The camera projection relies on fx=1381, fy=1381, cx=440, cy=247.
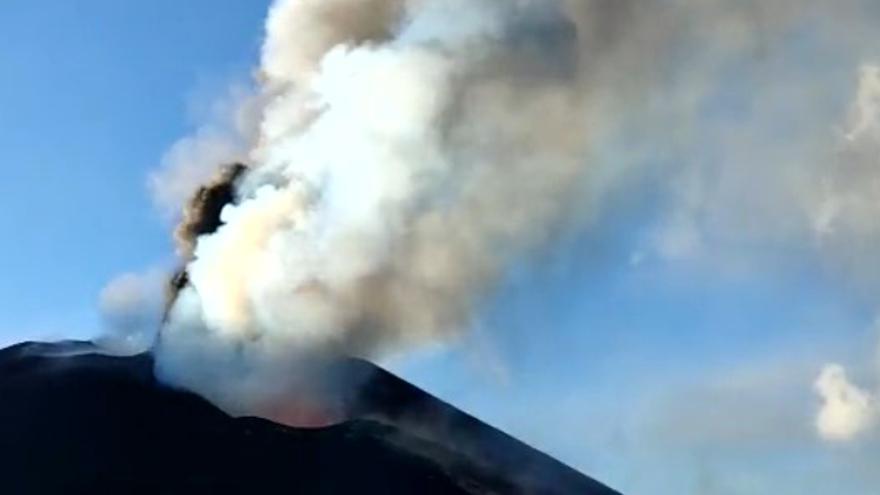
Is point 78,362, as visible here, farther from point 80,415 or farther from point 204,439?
point 204,439

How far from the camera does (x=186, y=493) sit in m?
43.7

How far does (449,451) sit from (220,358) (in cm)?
1189

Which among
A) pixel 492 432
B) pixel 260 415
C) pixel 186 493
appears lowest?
pixel 186 493

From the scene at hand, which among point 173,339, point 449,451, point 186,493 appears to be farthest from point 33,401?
point 449,451

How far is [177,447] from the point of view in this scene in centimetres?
4797

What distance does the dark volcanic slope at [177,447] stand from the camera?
148ft

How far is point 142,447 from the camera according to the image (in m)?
48.0

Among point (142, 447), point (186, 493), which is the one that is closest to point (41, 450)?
point (142, 447)

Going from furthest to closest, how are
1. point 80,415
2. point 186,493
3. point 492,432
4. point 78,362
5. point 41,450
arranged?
point 492,432 < point 78,362 < point 80,415 < point 41,450 < point 186,493

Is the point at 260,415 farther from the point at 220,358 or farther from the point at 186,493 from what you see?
the point at 186,493

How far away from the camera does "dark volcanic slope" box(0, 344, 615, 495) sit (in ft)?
148

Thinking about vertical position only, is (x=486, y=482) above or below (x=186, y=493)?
above

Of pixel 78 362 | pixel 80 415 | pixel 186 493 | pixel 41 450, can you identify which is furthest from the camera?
pixel 78 362

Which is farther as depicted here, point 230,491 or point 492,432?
point 492,432
